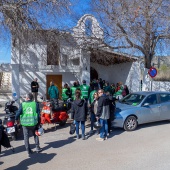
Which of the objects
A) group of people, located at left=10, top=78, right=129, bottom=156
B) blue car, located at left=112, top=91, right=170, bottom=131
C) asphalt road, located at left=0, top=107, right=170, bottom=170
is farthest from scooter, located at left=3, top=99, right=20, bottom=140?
blue car, located at left=112, top=91, right=170, bottom=131

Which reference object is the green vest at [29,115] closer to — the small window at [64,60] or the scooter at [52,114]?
the scooter at [52,114]

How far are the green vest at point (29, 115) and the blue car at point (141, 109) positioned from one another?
126 inches

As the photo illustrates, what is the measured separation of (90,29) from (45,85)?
199 inches

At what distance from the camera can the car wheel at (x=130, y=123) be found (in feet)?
25.5

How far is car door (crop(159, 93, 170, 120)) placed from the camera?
8539 mm

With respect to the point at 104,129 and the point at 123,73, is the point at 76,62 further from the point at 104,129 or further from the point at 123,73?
the point at 104,129

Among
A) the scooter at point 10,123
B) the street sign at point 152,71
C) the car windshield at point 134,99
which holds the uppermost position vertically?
the street sign at point 152,71

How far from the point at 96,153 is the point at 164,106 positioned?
4289mm

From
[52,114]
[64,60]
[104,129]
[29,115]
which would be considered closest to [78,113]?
[104,129]

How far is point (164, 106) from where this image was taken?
8578 mm

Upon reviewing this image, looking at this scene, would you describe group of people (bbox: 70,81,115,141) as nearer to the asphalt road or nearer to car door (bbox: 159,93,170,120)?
the asphalt road

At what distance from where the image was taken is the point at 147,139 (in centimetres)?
682

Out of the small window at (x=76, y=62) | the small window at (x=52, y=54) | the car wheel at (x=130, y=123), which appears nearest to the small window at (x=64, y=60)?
the small window at (x=52, y=54)

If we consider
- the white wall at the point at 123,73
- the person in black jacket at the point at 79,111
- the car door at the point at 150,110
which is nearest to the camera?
the person in black jacket at the point at 79,111
